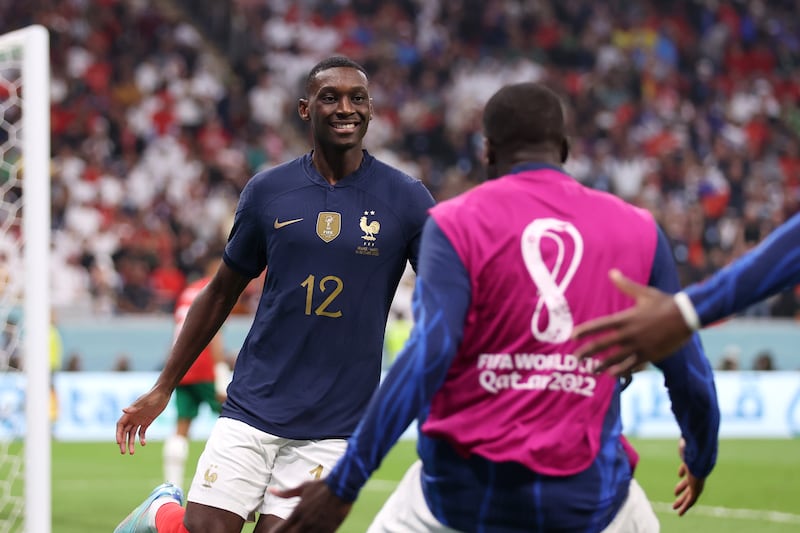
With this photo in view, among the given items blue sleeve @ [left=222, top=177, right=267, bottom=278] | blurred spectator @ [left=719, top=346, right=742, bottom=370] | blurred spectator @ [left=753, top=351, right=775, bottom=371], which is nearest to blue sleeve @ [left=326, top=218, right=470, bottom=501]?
blue sleeve @ [left=222, top=177, right=267, bottom=278]

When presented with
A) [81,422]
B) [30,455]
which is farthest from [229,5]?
[30,455]

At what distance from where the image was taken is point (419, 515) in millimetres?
3750

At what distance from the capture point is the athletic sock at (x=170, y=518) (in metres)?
5.56

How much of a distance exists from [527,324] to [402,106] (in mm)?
21328

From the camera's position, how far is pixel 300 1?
25781 millimetres

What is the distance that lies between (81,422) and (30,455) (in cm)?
1242

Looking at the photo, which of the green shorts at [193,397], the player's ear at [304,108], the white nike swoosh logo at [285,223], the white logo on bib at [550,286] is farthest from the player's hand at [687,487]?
the green shorts at [193,397]

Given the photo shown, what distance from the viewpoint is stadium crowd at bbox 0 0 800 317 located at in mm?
20391

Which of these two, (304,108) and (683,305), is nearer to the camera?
(683,305)

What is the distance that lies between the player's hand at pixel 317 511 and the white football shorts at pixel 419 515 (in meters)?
0.22

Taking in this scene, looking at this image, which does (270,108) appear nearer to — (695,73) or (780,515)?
(695,73)

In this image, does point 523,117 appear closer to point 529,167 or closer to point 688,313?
point 529,167

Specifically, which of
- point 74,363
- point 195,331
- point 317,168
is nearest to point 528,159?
point 317,168

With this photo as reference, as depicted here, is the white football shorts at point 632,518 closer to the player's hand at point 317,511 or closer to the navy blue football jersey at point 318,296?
the player's hand at point 317,511
